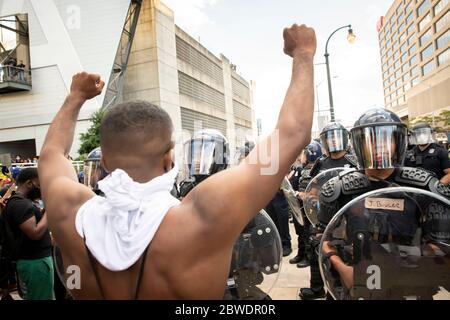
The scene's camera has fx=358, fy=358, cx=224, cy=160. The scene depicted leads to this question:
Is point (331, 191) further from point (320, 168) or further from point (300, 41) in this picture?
point (320, 168)

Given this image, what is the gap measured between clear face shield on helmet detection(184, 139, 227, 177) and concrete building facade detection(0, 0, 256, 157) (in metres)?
14.9

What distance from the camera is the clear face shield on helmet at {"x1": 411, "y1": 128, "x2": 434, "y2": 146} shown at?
536 cm

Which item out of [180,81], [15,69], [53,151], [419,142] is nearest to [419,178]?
[53,151]

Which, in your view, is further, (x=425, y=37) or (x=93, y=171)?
(x=425, y=37)

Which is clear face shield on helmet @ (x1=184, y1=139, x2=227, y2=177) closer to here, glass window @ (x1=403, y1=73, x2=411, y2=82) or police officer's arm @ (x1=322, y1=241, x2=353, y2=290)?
police officer's arm @ (x1=322, y1=241, x2=353, y2=290)

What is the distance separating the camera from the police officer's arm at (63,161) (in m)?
1.25

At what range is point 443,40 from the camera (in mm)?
51344

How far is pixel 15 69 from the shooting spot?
73.2ft

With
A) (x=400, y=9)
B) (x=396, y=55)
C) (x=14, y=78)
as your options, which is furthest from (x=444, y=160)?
(x=396, y=55)

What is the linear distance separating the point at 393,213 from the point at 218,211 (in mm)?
1170

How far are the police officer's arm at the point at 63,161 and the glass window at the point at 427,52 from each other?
65.0 m

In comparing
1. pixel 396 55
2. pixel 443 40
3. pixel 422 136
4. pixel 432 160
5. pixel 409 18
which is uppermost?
pixel 409 18

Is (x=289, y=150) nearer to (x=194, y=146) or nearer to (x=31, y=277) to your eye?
(x=194, y=146)

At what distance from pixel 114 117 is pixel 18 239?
8.33 ft
